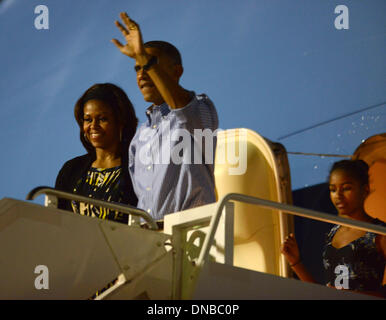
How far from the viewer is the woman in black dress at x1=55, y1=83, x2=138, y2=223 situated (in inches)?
112

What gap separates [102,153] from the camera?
3072 millimetres

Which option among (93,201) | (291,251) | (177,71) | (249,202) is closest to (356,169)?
(291,251)

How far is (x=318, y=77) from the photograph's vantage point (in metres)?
3.62

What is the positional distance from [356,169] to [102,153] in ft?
3.79

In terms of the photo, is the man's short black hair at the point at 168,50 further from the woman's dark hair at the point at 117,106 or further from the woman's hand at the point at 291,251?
the woman's hand at the point at 291,251

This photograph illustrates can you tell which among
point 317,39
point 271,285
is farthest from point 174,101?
point 317,39

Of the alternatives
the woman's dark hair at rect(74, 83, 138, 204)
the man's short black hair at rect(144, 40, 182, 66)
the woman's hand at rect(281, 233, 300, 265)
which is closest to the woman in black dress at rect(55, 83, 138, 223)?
the woman's dark hair at rect(74, 83, 138, 204)

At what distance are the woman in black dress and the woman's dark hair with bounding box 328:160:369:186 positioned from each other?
0.98 m

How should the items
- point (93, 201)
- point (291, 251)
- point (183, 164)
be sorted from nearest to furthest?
point (93, 201) < point (183, 164) < point (291, 251)

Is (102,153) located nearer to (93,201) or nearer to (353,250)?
(93,201)

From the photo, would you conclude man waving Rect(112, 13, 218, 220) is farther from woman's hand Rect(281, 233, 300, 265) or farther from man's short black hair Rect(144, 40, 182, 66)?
woman's hand Rect(281, 233, 300, 265)

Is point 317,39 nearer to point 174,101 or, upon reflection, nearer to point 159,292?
point 174,101

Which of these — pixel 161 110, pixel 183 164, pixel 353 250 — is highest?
pixel 161 110

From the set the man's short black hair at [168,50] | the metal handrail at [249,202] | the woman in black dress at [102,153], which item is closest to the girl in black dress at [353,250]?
the metal handrail at [249,202]
